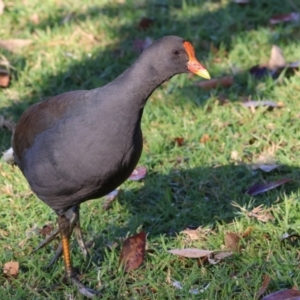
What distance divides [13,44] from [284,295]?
380 centimetres

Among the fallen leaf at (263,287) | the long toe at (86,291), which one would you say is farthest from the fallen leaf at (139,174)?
the fallen leaf at (263,287)

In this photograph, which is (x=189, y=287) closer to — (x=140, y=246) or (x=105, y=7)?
(x=140, y=246)

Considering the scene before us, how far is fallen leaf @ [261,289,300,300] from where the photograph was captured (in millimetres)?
3543

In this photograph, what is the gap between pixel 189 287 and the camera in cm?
383

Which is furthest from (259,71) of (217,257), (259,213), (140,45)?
(217,257)

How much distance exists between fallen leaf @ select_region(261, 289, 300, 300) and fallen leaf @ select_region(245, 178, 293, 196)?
1.13 metres

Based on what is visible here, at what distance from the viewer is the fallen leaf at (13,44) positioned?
651cm

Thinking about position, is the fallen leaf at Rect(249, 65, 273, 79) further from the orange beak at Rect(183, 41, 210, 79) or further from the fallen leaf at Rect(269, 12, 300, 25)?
the orange beak at Rect(183, 41, 210, 79)

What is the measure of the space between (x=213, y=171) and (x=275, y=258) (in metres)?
1.10

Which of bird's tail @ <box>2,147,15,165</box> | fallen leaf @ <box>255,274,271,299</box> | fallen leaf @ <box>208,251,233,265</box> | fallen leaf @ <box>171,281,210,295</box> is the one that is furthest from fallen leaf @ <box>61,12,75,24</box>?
fallen leaf @ <box>255,274,271,299</box>

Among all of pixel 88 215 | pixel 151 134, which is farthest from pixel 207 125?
pixel 88 215

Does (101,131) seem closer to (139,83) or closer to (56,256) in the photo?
(139,83)

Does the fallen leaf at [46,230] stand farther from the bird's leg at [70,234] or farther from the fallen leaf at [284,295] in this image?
the fallen leaf at [284,295]

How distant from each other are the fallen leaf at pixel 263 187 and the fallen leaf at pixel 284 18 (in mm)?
2411
